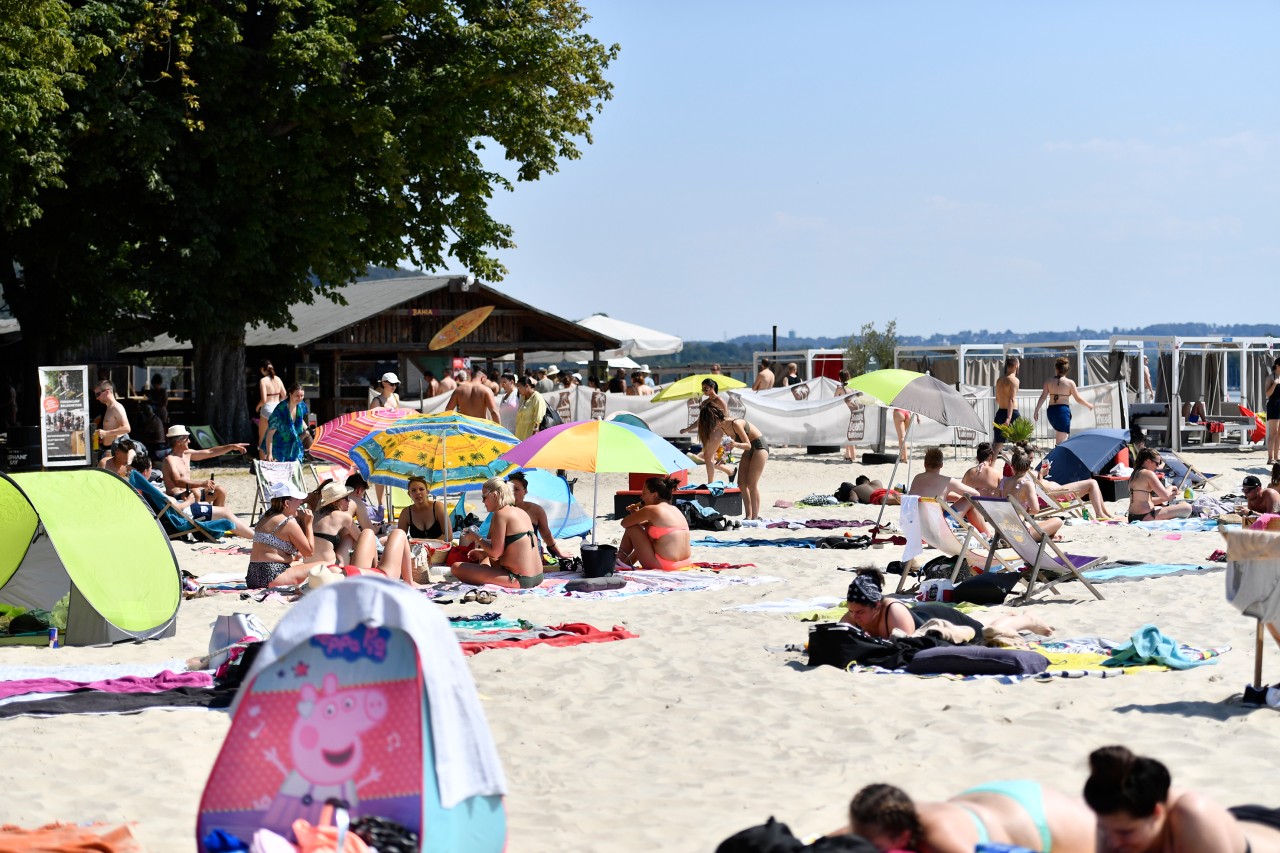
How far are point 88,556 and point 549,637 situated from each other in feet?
9.20

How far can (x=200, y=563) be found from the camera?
12.1 m

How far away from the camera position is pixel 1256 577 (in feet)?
20.2

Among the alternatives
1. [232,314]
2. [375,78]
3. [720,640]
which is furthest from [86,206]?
[720,640]

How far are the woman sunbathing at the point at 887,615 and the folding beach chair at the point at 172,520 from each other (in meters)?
7.04

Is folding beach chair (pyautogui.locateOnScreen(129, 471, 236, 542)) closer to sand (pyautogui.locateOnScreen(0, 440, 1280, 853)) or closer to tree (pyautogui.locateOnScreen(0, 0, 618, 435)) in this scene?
sand (pyautogui.locateOnScreen(0, 440, 1280, 853))

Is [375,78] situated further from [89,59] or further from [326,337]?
[326,337]

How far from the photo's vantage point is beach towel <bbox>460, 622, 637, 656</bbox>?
811 cm

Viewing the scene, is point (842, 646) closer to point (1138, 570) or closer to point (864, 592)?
point (864, 592)

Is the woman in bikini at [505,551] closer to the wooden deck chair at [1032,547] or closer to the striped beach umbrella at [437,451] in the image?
the striped beach umbrella at [437,451]

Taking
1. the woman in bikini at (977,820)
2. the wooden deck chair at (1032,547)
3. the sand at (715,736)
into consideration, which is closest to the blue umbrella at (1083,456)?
the wooden deck chair at (1032,547)

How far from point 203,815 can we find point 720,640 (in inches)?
178

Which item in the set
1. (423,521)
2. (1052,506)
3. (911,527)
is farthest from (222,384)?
(911,527)

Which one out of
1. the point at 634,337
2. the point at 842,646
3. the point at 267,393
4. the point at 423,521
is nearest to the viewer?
the point at 842,646

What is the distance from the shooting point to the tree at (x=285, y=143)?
21.1m
